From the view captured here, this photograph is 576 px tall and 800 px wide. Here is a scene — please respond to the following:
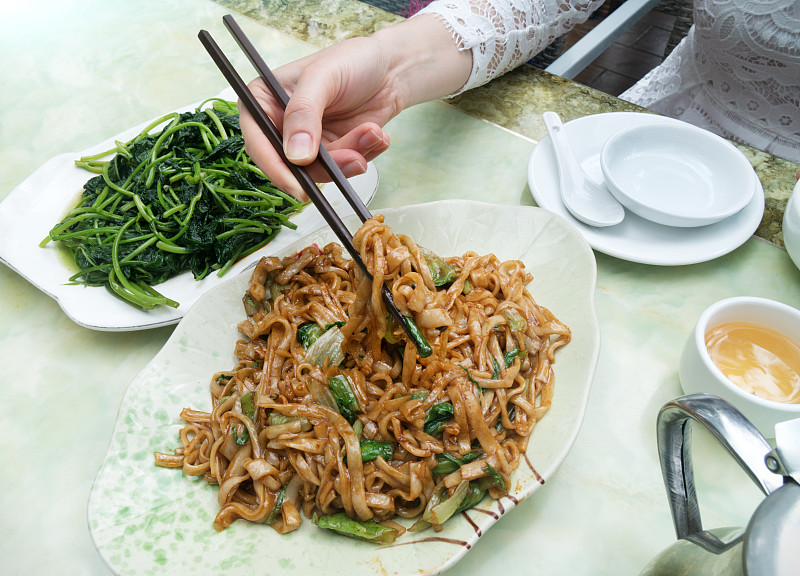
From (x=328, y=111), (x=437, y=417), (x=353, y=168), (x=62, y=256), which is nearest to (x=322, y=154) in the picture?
(x=353, y=168)

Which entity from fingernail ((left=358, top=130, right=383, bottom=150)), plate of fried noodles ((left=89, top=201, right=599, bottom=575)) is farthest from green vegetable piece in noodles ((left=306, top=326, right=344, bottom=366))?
fingernail ((left=358, top=130, right=383, bottom=150))

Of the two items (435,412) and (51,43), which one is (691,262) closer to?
(435,412)

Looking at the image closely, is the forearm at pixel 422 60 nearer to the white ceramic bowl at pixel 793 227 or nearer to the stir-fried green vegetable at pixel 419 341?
the stir-fried green vegetable at pixel 419 341

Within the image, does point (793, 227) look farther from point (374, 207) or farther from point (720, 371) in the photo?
point (374, 207)

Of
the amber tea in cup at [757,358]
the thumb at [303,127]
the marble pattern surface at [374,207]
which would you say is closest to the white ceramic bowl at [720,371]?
the amber tea in cup at [757,358]

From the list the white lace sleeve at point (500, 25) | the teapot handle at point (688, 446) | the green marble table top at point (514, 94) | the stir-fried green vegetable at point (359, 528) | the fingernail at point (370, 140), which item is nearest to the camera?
the teapot handle at point (688, 446)

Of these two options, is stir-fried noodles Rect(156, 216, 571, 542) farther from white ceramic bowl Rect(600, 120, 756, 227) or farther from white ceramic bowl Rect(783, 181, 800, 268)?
white ceramic bowl Rect(783, 181, 800, 268)

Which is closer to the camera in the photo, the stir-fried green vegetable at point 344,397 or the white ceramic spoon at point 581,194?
the stir-fried green vegetable at point 344,397
